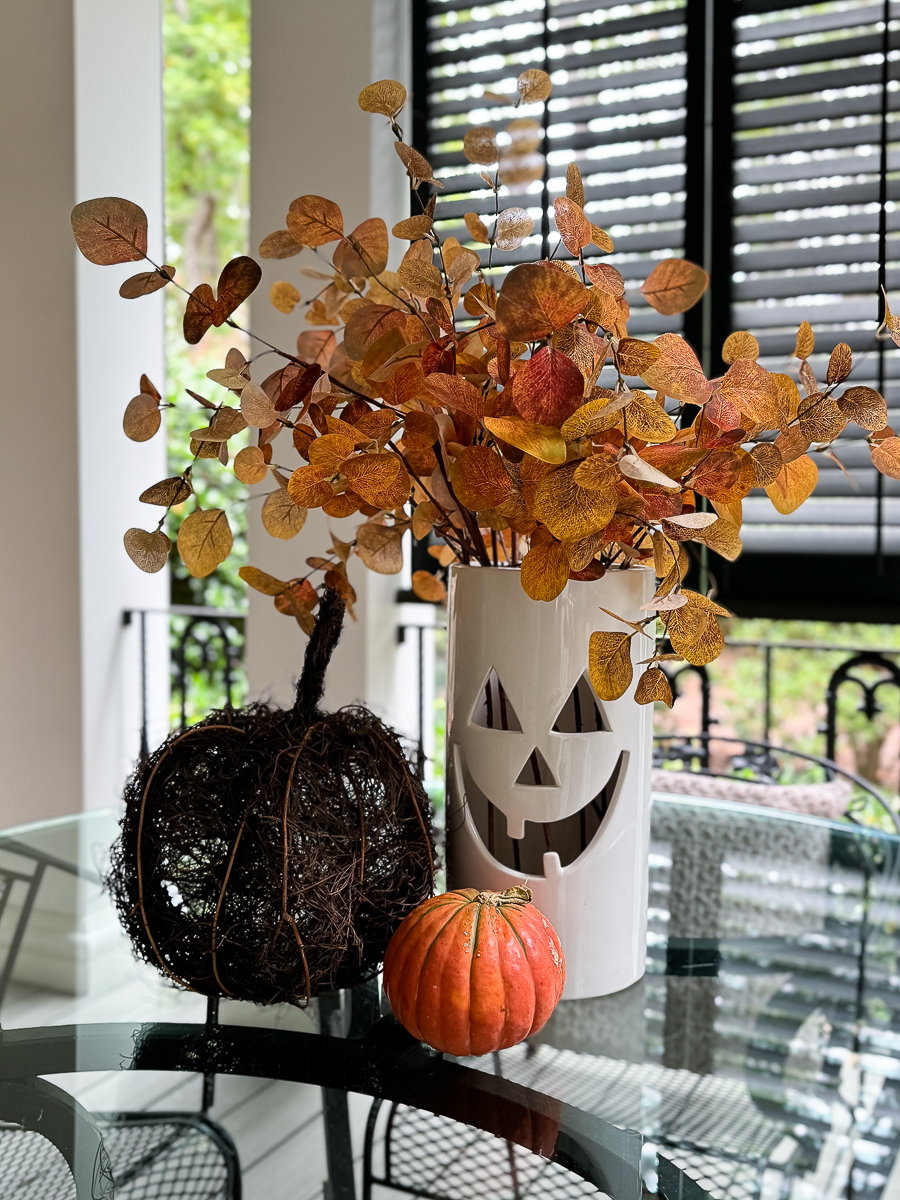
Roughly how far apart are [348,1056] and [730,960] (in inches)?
14.2

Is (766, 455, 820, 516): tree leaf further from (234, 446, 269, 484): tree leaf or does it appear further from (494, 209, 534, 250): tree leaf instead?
(234, 446, 269, 484): tree leaf

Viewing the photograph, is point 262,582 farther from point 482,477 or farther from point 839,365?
point 839,365

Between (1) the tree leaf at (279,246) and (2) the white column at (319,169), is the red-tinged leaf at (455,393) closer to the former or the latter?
(1) the tree leaf at (279,246)

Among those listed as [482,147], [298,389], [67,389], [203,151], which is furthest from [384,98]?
[203,151]

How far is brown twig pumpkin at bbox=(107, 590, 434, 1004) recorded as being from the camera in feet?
1.82

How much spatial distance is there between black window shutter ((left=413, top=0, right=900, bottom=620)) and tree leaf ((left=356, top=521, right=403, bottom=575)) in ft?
3.82

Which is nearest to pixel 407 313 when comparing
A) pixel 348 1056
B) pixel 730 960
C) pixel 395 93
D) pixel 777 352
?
pixel 395 93

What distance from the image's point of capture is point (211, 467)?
503cm

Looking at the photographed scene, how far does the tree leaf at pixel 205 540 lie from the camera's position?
2.00 feet

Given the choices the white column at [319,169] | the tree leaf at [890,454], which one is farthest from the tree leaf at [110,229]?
the white column at [319,169]

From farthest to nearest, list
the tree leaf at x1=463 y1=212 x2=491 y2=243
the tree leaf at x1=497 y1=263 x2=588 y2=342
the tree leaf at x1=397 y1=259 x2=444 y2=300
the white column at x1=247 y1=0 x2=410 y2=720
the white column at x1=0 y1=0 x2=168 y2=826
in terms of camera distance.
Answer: the white column at x1=0 y1=0 x2=168 y2=826, the white column at x1=247 y1=0 x2=410 y2=720, the tree leaf at x1=463 y1=212 x2=491 y2=243, the tree leaf at x1=397 y1=259 x2=444 y2=300, the tree leaf at x1=497 y1=263 x2=588 y2=342

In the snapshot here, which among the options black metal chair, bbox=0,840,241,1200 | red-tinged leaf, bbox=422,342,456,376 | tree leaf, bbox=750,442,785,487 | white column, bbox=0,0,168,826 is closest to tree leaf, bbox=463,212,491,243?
red-tinged leaf, bbox=422,342,456,376

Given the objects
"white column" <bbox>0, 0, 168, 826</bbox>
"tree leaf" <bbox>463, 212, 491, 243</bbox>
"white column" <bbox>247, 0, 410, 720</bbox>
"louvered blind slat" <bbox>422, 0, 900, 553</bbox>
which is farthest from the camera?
"white column" <bbox>0, 0, 168, 826</bbox>

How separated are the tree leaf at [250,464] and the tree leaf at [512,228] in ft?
0.65
